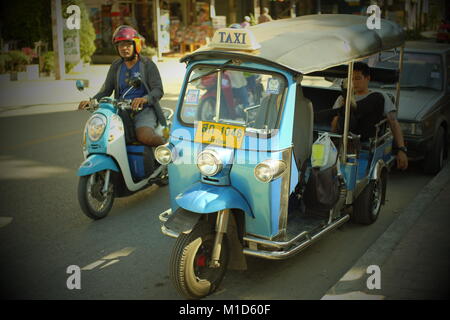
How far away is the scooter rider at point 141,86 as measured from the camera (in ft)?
22.6

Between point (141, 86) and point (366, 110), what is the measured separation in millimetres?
2723

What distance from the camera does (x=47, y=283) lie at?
5016 millimetres

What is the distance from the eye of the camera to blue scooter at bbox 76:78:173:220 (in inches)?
249

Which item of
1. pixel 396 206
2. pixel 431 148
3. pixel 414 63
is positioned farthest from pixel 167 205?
pixel 414 63

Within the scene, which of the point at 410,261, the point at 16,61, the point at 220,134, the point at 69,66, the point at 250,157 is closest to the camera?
the point at 250,157

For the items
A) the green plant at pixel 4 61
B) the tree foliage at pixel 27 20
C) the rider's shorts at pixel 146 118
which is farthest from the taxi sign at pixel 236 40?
the tree foliage at pixel 27 20

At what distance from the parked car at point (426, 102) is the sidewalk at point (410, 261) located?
1536mm

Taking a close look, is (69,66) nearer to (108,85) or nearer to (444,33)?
(108,85)

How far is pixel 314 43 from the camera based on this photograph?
16.8 feet

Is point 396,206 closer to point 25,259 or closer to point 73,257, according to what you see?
point 73,257

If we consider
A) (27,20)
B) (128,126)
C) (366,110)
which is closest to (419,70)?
(366,110)

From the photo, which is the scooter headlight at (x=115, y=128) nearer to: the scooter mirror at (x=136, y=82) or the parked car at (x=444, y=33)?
the scooter mirror at (x=136, y=82)

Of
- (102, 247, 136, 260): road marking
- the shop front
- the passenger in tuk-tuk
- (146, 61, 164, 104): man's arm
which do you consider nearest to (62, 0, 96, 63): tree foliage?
the shop front

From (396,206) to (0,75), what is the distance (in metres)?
13.1
